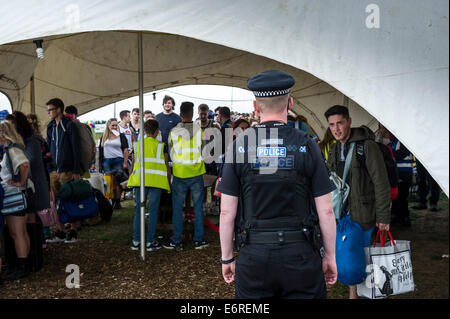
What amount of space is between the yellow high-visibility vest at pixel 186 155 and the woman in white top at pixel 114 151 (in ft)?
10.2

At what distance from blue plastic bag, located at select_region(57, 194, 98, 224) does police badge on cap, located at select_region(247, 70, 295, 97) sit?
445 centimetres

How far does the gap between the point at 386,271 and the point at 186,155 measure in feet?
9.34

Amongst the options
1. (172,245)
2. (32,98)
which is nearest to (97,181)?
(32,98)

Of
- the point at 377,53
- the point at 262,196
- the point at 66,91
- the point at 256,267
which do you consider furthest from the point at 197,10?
the point at 66,91

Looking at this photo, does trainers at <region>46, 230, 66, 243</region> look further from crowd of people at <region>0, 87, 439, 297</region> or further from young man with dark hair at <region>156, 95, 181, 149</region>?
young man with dark hair at <region>156, 95, 181, 149</region>

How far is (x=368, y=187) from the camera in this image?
318cm

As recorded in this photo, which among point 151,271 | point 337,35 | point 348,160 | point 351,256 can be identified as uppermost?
point 337,35

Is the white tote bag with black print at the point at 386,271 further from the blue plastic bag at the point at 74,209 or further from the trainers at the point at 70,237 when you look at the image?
the trainers at the point at 70,237

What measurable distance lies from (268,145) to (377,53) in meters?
1.52

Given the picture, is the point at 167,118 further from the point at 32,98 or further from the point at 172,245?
the point at 172,245

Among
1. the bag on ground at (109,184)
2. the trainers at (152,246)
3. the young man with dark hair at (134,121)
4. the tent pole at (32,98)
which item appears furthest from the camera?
the young man with dark hair at (134,121)

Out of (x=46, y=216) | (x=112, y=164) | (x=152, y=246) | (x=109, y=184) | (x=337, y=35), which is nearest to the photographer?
(x=337, y=35)

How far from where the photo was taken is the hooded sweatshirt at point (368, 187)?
3.06 metres

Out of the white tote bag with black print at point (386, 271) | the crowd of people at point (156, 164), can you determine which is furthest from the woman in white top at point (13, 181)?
the white tote bag with black print at point (386, 271)
